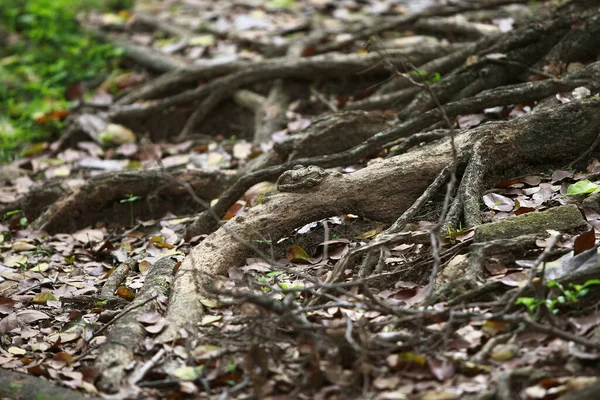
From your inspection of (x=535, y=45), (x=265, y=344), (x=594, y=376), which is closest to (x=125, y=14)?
(x=535, y=45)

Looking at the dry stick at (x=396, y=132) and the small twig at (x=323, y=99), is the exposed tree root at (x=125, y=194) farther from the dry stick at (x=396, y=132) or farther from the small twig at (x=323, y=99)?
the small twig at (x=323, y=99)

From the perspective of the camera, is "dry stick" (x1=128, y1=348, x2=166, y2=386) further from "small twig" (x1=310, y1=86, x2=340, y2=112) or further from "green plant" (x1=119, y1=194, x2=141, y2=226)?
"small twig" (x1=310, y1=86, x2=340, y2=112)

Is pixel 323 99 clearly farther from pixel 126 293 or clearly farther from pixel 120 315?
pixel 120 315

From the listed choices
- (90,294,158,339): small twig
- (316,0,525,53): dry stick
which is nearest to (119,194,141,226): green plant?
(90,294,158,339): small twig

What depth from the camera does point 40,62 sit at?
799cm

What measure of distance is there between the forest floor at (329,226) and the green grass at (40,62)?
1.29 ft

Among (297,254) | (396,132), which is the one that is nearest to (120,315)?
(297,254)

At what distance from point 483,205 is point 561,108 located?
2.60 ft

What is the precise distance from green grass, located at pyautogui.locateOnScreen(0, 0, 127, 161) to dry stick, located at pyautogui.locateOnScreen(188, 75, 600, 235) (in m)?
2.87

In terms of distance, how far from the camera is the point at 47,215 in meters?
5.11

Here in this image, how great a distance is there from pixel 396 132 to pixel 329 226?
880 mm

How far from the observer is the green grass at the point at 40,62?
6.82 metres

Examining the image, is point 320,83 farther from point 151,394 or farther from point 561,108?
point 151,394

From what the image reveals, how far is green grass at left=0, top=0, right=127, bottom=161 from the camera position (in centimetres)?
682
